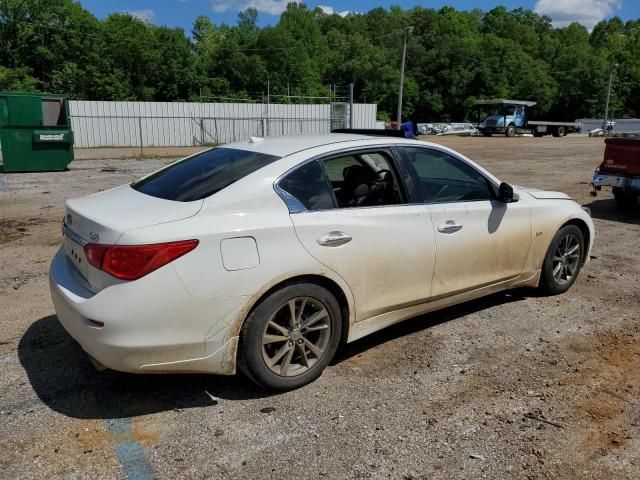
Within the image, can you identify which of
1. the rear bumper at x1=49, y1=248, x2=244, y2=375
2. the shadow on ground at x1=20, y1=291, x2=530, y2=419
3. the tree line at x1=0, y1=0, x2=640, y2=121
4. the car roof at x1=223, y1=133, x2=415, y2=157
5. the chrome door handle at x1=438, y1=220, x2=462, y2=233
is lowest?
the shadow on ground at x1=20, y1=291, x2=530, y2=419

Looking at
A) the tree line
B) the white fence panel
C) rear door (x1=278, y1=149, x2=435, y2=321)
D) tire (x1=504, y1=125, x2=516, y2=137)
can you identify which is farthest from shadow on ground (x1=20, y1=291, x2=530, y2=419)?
→ the tree line

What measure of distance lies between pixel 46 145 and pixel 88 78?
4297 cm

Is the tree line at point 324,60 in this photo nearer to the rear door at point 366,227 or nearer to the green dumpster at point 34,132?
the green dumpster at point 34,132

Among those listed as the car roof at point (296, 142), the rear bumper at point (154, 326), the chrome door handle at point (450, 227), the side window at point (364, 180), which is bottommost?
the rear bumper at point (154, 326)

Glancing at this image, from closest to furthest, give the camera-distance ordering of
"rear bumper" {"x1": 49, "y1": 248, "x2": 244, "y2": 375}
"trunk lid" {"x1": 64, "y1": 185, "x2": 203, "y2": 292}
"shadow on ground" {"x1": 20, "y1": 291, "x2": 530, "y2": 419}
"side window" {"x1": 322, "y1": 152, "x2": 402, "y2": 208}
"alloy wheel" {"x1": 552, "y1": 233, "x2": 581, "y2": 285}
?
"rear bumper" {"x1": 49, "y1": 248, "x2": 244, "y2": 375} → "trunk lid" {"x1": 64, "y1": 185, "x2": 203, "y2": 292} → "shadow on ground" {"x1": 20, "y1": 291, "x2": 530, "y2": 419} → "side window" {"x1": 322, "y1": 152, "x2": 402, "y2": 208} → "alloy wheel" {"x1": 552, "y1": 233, "x2": 581, "y2": 285}

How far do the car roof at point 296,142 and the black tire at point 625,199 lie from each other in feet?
24.8

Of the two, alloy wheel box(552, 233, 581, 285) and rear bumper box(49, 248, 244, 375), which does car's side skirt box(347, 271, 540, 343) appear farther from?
rear bumper box(49, 248, 244, 375)

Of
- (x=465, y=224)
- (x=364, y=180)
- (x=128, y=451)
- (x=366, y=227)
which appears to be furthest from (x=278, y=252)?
(x=465, y=224)

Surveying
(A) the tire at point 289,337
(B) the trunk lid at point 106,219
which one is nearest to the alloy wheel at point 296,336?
(A) the tire at point 289,337

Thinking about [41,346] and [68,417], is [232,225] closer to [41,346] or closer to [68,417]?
[68,417]

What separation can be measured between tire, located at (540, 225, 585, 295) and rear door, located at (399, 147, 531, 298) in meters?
0.45

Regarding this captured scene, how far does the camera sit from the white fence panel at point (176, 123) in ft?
98.4

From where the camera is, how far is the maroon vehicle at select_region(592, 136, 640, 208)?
9.12 metres

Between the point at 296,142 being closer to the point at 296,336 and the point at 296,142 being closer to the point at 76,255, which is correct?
the point at 296,336
